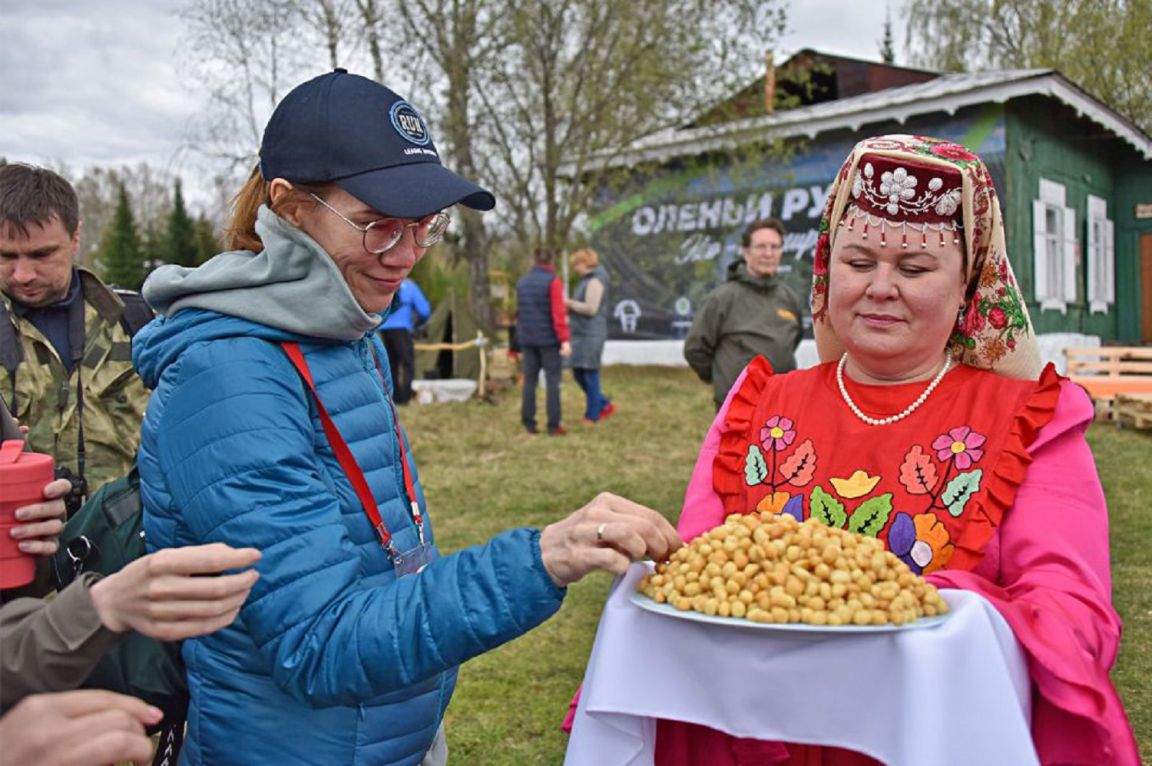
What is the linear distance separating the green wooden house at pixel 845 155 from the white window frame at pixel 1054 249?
0.03 metres

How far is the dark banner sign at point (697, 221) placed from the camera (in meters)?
16.5

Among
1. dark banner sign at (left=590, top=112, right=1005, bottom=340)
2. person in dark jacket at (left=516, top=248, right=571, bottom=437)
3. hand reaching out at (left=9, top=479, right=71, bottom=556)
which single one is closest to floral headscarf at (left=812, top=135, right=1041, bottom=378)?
hand reaching out at (left=9, top=479, right=71, bottom=556)

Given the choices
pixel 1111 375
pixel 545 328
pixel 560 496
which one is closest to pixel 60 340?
pixel 560 496

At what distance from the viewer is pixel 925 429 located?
2.09 metres

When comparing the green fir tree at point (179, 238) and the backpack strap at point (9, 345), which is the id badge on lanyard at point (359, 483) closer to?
the backpack strap at point (9, 345)

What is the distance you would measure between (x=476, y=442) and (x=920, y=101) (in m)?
8.60

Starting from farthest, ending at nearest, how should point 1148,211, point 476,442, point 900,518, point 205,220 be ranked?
point 205,220 → point 1148,211 → point 476,442 → point 900,518

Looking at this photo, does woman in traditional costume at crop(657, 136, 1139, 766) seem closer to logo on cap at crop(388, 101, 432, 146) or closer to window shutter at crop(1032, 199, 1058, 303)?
logo on cap at crop(388, 101, 432, 146)

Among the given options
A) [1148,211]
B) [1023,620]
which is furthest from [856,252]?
[1148,211]

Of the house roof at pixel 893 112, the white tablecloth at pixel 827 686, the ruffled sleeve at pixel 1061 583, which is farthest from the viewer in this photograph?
the house roof at pixel 893 112

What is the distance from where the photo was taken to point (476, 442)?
35.3ft

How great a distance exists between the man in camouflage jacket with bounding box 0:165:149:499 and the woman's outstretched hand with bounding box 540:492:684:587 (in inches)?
95.7

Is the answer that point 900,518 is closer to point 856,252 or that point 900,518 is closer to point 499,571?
point 856,252

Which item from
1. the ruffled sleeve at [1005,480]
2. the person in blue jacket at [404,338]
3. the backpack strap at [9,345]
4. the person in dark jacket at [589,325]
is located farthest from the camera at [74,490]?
the person in blue jacket at [404,338]
